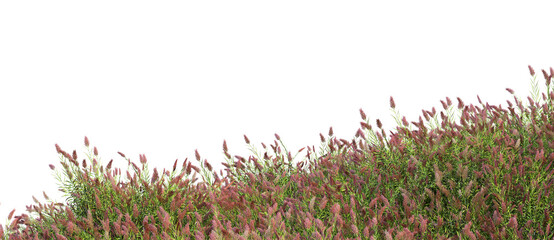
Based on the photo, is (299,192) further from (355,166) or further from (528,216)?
(528,216)

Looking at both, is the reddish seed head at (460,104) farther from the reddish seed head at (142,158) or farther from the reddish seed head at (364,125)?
the reddish seed head at (142,158)

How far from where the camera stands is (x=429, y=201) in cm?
441

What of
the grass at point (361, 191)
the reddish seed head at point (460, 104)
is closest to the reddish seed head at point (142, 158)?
the grass at point (361, 191)

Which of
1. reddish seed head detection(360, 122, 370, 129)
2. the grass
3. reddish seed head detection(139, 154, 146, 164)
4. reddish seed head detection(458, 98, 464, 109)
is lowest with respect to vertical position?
the grass

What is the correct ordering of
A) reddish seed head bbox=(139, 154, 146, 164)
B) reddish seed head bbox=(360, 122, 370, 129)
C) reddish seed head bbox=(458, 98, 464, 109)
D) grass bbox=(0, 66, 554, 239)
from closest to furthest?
grass bbox=(0, 66, 554, 239)
reddish seed head bbox=(139, 154, 146, 164)
reddish seed head bbox=(360, 122, 370, 129)
reddish seed head bbox=(458, 98, 464, 109)

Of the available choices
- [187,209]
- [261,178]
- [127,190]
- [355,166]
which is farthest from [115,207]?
[355,166]

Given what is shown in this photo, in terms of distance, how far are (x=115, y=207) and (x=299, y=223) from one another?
1.50 metres

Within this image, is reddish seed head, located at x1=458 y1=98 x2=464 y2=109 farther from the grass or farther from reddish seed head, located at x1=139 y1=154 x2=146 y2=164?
reddish seed head, located at x1=139 y1=154 x2=146 y2=164

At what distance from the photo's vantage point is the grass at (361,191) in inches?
151

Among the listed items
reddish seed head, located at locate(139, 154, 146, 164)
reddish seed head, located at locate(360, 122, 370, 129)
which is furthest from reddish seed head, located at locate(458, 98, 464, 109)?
reddish seed head, located at locate(139, 154, 146, 164)

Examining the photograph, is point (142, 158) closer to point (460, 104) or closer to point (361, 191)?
point (361, 191)

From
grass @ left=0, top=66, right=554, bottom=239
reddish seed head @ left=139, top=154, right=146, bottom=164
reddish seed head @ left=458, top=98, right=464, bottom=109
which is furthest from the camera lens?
reddish seed head @ left=458, top=98, right=464, bottom=109

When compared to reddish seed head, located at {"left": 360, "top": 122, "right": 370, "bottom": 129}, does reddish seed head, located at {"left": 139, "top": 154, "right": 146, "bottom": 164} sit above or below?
above

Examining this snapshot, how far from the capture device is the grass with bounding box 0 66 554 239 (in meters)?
3.83
